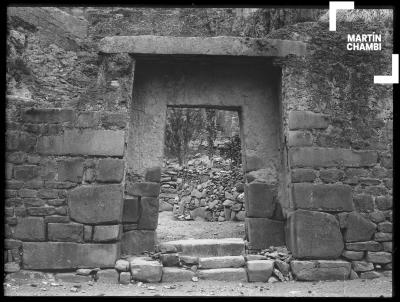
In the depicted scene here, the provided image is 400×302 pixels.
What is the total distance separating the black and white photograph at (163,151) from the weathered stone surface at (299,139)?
2cm

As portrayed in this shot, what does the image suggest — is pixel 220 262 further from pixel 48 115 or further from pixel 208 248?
pixel 48 115

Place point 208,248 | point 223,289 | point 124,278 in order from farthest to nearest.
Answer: point 208,248, point 124,278, point 223,289

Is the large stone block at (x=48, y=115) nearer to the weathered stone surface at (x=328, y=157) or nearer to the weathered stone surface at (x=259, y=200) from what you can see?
the weathered stone surface at (x=259, y=200)

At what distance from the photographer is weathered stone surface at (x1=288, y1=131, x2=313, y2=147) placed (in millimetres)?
5246

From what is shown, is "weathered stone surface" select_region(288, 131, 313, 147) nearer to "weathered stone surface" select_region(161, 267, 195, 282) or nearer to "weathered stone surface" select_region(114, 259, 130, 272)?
"weathered stone surface" select_region(161, 267, 195, 282)

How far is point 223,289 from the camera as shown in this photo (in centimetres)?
469

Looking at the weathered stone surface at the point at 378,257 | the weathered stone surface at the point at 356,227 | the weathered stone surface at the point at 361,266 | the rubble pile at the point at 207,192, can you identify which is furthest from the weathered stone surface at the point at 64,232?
the rubble pile at the point at 207,192

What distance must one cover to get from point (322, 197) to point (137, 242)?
248cm

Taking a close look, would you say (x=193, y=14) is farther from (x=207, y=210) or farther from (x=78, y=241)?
(x=207, y=210)

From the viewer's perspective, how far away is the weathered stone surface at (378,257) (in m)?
5.09

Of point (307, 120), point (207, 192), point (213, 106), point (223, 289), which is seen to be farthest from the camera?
point (207, 192)

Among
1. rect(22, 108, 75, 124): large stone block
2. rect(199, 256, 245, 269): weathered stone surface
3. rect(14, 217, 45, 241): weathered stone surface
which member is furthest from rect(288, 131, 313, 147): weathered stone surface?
rect(14, 217, 45, 241): weathered stone surface

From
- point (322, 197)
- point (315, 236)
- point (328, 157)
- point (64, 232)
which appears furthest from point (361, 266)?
point (64, 232)

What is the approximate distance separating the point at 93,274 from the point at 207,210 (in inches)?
206
